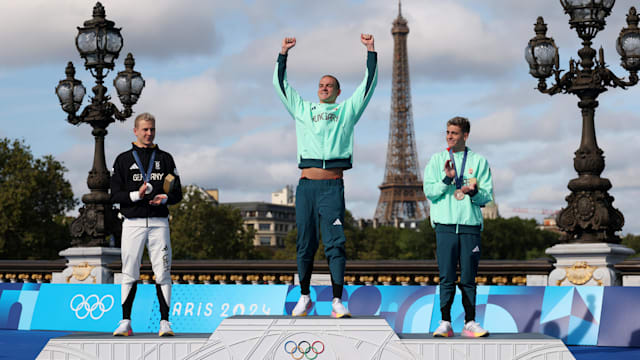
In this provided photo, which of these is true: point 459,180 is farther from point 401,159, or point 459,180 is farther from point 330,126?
point 401,159

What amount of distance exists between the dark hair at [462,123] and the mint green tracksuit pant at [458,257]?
1.02m

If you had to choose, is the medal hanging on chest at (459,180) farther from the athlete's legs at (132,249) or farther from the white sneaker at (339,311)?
the athlete's legs at (132,249)

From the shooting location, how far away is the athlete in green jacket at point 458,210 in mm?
8547

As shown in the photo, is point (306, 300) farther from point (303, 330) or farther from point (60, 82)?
point (60, 82)

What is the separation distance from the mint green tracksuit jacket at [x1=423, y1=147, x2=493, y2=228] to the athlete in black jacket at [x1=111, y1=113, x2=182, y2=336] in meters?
2.66

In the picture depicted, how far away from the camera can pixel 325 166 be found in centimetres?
881

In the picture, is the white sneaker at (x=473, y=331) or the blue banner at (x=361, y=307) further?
the blue banner at (x=361, y=307)

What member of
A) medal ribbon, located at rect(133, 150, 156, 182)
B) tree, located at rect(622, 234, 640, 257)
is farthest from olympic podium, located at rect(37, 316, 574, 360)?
tree, located at rect(622, 234, 640, 257)

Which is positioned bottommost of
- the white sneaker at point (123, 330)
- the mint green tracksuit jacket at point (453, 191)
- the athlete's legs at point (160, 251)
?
the white sneaker at point (123, 330)

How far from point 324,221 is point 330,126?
1.01m

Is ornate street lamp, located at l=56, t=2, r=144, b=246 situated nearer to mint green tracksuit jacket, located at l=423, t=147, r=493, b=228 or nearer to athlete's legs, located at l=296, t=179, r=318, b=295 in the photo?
athlete's legs, located at l=296, t=179, r=318, b=295

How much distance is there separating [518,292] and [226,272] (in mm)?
5593

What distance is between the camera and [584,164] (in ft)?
47.2

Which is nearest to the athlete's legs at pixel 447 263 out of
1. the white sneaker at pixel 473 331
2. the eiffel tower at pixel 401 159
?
the white sneaker at pixel 473 331
